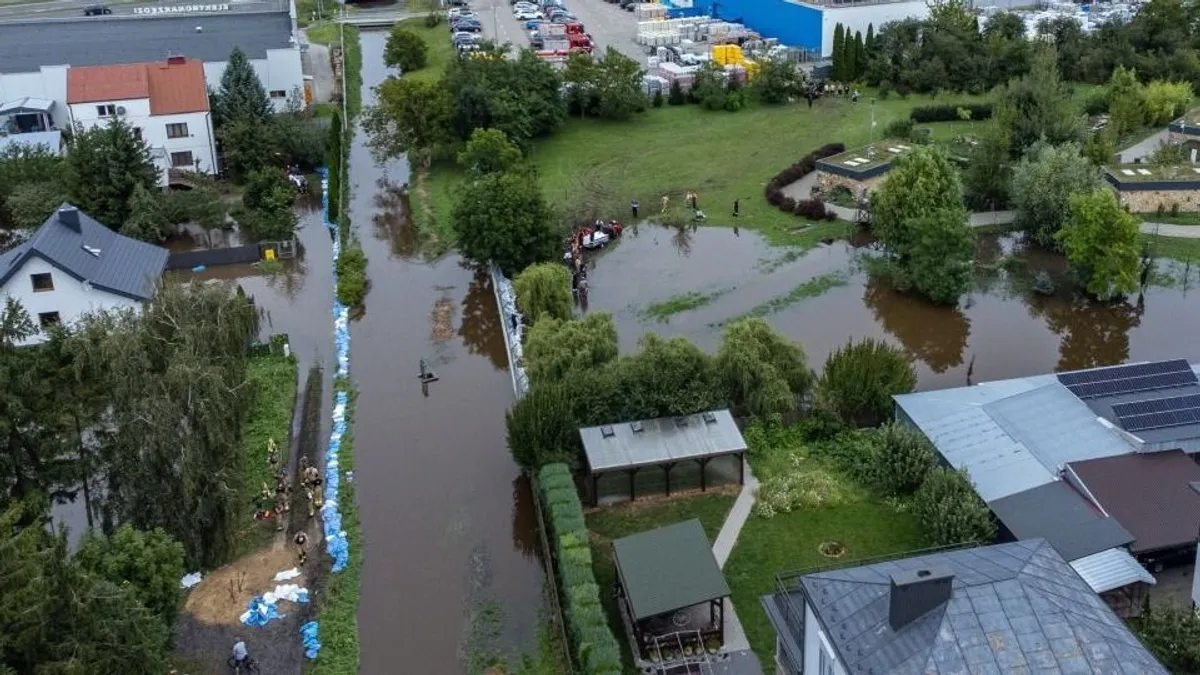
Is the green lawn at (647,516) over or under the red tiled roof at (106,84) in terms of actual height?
under

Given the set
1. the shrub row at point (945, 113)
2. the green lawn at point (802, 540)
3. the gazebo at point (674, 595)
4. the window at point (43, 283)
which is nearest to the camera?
the gazebo at point (674, 595)

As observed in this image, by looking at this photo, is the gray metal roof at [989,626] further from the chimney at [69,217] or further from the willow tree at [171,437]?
the chimney at [69,217]

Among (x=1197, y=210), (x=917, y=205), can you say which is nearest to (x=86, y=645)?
(x=917, y=205)

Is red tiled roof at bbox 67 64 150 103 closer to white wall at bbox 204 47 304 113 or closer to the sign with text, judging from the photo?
white wall at bbox 204 47 304 113

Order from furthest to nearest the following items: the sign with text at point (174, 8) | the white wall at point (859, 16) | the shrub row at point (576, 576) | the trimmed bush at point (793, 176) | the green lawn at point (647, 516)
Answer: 1. the sign with text at point (174, 8)
2. the white wall at point (859, 16)
3. the trimmed bush at point (793, 176)
4. the green lawn at point (647, 516)
5. the shrub row at point (576, 576)

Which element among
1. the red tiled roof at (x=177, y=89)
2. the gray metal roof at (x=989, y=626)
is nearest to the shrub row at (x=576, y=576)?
the gray metal roof at (x=989, y=626)

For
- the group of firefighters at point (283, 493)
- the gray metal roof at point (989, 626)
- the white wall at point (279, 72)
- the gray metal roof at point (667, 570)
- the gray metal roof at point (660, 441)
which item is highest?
the white wall at point (279, 72)

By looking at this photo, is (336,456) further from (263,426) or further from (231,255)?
(231,255)

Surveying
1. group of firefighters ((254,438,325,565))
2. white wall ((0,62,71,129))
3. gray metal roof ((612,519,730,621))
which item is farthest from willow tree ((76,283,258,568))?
white wall ((0,62,71,129))
